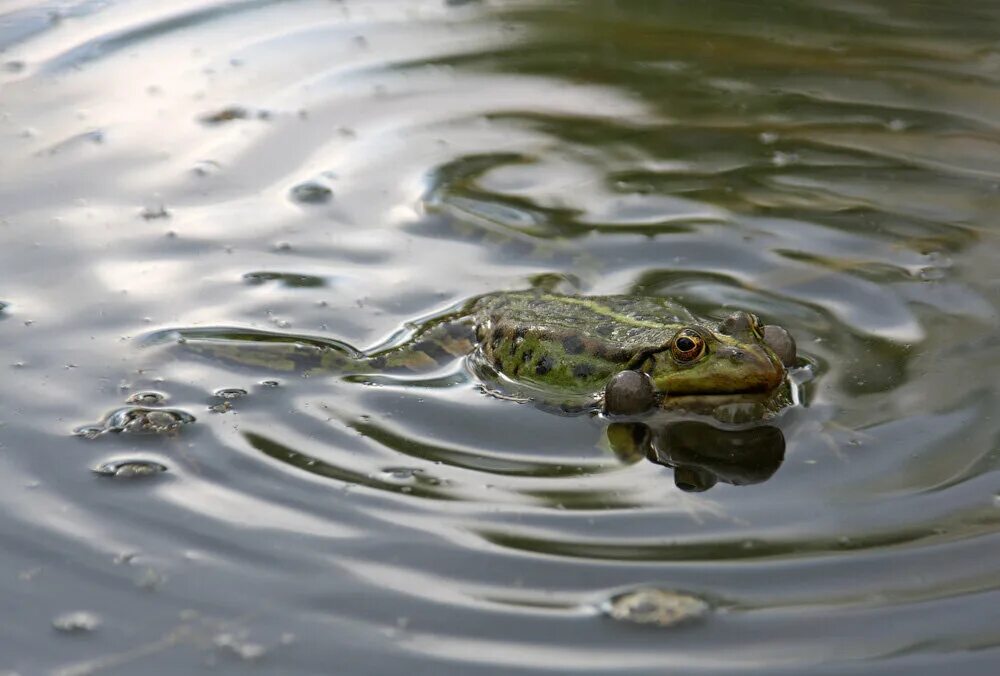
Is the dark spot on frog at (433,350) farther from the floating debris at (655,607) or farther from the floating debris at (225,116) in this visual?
the floating debris at (225,116)

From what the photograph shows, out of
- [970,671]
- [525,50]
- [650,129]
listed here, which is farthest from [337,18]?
[970,671]

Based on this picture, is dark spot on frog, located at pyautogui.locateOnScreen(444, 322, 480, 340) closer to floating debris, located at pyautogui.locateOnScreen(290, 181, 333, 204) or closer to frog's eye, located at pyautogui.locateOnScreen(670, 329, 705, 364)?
frog's eye, located at pyautogui.locateOnScreen(670, 329, 705, 364)

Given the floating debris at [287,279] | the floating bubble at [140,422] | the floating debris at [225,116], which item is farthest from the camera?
the floating debris at [225,116]

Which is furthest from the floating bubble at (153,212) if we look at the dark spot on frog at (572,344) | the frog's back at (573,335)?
the dark spot on frog at (572,344)

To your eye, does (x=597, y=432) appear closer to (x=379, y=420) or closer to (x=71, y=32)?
(x=379, y=420)

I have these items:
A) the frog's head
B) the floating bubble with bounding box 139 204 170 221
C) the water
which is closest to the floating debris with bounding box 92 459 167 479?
the water
